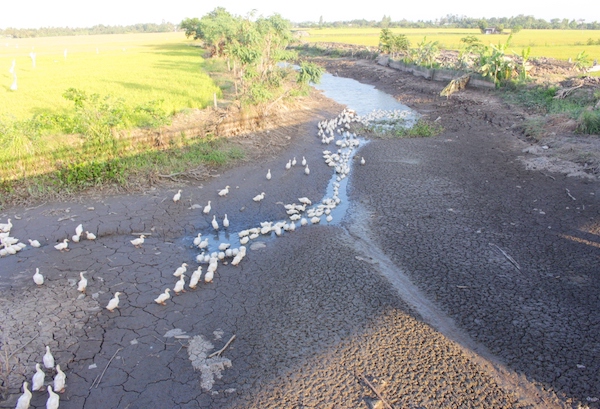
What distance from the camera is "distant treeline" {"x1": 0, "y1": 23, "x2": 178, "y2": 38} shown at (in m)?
102

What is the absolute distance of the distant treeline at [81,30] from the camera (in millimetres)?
102312

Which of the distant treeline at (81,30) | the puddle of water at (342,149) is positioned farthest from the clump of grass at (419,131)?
the distant treeline at (81,30)

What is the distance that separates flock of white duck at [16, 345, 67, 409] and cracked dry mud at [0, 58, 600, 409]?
4.5 inches

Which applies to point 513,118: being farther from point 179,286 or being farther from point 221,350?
point 221,350

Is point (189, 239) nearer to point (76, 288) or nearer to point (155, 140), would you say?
point (76, 288)

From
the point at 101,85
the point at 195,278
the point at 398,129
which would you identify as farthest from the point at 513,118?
the point at 101,85

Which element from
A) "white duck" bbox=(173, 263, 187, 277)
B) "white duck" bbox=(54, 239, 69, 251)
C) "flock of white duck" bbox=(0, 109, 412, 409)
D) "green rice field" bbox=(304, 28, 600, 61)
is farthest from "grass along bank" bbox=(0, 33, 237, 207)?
"green rice field" bbox=(304, 28, 600, 61)

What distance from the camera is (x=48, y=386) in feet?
15.1

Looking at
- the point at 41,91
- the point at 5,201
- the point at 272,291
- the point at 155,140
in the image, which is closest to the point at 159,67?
the point at 41,91

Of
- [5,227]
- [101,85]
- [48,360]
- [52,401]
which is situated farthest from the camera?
[101,85]

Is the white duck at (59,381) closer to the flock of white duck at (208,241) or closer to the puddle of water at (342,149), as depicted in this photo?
the flock of white duck at (208,241)

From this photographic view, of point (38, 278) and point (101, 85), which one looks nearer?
point (38, 278)

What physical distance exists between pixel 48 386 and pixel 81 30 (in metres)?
161

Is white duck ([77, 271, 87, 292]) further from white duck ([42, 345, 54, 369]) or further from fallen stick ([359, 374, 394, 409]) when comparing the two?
fallen stick ([359, 374, 394, 409])
